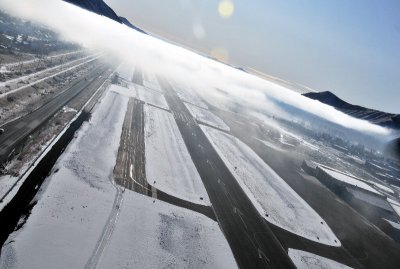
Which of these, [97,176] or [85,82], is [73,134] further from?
[85,82]

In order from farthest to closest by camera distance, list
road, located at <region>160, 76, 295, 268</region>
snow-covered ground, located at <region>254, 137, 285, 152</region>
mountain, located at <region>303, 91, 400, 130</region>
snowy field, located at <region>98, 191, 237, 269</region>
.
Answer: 1. snow-covered ground, located at <region>254, 137, 285, 152</region>
2. mountain, located at <region>303, 91, 400, 130</region>
3. road, located at <region>160, 76, 295, 268</region>
4. snowy field, located at <region>98, 191, 237, 269</region>

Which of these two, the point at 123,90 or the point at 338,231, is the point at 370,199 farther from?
the point at 123,90

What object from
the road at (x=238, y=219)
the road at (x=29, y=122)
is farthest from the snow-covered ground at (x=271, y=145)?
the road at (x=29, y=122)

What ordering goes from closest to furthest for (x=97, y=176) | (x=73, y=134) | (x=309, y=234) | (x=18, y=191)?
(x=18, y=191), (x=97, y=176), (x=309, y=234), (x=73, y=134)

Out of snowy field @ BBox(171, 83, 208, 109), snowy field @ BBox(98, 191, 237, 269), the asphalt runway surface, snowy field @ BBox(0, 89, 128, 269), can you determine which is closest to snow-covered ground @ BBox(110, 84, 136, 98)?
snowy field @ BBox(171, 83, 208, 109)

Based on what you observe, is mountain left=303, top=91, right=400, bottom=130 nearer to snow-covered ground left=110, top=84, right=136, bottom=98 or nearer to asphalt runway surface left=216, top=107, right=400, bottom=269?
asphalt runway surface left=216, top=107, right=400, bottom=269

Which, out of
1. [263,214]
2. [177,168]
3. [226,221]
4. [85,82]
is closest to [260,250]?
[226,221]

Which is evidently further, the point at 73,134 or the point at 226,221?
the point at 73,134
